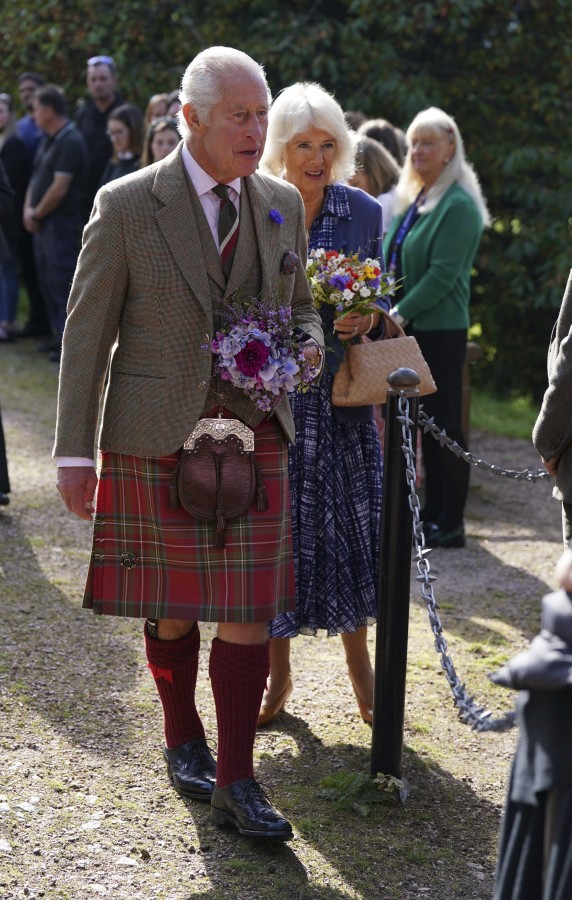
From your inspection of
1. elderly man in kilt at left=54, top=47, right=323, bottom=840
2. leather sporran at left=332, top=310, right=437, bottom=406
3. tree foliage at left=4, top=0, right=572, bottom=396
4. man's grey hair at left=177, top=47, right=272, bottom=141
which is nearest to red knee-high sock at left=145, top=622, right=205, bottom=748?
elderly man in kilt at left=54, top=47, right=323, bottom=840

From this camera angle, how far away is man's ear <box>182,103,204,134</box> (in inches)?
141

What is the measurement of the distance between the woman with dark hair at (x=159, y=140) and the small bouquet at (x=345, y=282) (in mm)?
4516

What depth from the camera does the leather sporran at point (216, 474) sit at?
11.8ft

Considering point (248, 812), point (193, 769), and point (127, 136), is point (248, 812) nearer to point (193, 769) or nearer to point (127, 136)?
point (193, 769)

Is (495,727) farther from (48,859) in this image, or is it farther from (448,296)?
(448,296)

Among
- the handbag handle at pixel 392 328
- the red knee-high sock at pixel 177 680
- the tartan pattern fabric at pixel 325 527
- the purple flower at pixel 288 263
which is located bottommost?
the red knee-high sock at pixel 177 680

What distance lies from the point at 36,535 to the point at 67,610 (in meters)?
1.22

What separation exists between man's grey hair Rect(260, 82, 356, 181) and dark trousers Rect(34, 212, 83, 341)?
A: 6958 mm

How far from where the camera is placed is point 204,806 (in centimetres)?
392

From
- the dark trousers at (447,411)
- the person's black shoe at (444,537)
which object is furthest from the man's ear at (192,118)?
the person's black shoe at (444,537)

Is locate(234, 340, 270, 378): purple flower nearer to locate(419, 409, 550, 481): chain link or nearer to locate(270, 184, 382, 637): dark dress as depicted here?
locate(419, 409, 550, 481): chain link

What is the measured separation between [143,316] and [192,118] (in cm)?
59

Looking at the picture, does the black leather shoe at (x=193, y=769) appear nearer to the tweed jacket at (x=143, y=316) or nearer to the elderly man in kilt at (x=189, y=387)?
the elderly man in kilt at (x=189, y=387)

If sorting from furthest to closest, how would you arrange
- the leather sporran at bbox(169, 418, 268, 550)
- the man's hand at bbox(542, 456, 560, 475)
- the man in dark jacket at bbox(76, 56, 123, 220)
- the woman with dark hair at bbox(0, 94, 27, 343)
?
1. the woman with dark hair at bbox(0, 94, 27, 343)
2. the man in dark jacket at bbox(76, 56, 123, 220)
3. the man's hand at bbox(542, 456, 560, 475)
4. the leather sporran at bbox(169, 418, 268, 550)
